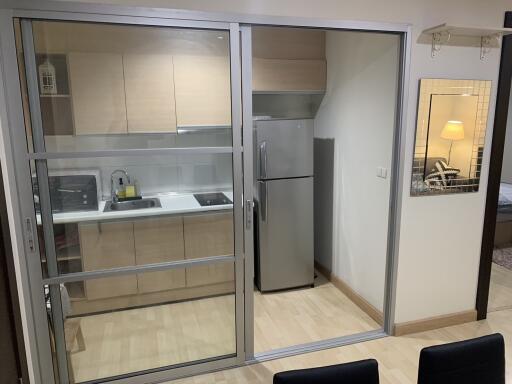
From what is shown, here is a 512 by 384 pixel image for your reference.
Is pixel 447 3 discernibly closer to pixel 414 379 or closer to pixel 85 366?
pixel 414 379

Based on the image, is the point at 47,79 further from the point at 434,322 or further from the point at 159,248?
the point at 434,322

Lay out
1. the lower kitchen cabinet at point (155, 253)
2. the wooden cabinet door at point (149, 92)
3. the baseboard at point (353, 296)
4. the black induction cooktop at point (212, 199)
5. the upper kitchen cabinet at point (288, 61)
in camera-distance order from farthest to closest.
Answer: the upper kitchen cabinet at point (288, 61), the baseboard at point (353, 296), the black induction cooktop at point (212, 199), the lower kitchen cabinet at point (155, 253), the wooden cabinet door at point (149, 92)

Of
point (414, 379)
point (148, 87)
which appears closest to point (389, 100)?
point (148, 87)

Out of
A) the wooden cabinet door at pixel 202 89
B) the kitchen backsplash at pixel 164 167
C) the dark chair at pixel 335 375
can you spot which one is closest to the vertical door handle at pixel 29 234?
the kitchen backsplash at pixel 164 167

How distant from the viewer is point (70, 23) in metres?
1.94

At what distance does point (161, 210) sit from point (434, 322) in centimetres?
224

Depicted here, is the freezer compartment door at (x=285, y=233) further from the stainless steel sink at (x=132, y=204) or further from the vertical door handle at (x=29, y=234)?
the vertical door handle at (x=29, y=234)

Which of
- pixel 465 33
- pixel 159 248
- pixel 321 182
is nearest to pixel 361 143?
pixel 321 182

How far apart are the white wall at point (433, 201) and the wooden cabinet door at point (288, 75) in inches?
48.7

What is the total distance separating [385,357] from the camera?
260 cm

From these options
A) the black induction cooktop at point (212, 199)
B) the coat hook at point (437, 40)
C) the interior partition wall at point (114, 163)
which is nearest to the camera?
the interior partition wall at point (114, 163)

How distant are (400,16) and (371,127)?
0.85m

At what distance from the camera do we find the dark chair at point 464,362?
1.38 metres

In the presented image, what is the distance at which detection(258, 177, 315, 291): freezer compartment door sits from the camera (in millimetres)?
3465
